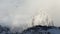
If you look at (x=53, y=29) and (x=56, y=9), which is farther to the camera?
(x=56, y=9)

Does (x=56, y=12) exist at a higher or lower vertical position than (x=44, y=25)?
higher

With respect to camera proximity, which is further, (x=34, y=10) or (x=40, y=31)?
(x=34, y=10)

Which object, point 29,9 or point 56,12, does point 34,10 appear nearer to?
point 29,9

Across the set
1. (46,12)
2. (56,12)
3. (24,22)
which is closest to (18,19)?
(24,22)

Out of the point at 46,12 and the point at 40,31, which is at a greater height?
the point at 46,12

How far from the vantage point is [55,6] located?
224 cm

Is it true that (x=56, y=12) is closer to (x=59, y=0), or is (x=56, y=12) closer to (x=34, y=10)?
(x=59, y=0)

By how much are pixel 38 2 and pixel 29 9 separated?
170 millimetres

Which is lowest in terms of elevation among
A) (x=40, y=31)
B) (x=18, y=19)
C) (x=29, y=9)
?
(x=40, y=31)

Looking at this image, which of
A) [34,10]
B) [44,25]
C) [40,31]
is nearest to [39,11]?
[34,10]

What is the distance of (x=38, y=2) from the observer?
225 cm

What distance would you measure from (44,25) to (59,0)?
1.42ft

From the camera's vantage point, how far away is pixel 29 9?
2.27 meters

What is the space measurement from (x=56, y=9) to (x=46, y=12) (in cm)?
15
